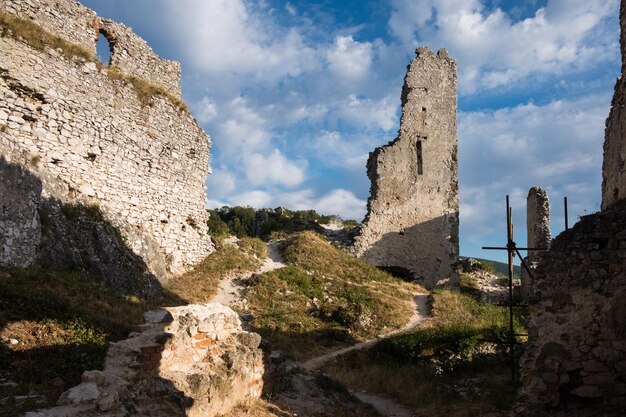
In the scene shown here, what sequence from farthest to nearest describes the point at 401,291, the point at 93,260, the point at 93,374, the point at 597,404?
1. the point at 401,291
2. the point at 93,260
3. the point at 597,404
4. the point at 93,374

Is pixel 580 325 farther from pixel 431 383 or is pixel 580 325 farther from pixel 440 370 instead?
pixel 440 370

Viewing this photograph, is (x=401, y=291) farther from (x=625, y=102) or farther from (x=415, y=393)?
(x=625, y=102)

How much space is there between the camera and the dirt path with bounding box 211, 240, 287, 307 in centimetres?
1513

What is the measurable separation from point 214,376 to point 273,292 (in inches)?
376

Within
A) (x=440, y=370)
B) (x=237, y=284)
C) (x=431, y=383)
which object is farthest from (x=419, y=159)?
(x=431, y=383)

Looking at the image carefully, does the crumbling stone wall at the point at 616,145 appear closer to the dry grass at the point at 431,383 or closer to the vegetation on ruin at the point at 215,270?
the dry grass at the point at 431,383

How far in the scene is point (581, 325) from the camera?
6824 millimetres

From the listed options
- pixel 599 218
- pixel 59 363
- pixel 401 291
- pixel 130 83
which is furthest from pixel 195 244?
pixel 599 218

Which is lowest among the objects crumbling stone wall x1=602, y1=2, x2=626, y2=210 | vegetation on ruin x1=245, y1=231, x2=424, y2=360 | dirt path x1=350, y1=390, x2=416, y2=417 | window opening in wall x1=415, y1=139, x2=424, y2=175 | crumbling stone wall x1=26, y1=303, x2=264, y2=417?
dirt path x1=350, y1=390, x2=416, y2=417

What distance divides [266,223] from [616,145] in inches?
781

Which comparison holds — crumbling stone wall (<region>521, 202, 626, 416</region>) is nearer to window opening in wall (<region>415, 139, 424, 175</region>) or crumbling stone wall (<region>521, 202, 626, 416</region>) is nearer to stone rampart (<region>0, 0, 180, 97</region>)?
stone rampart (<region>0, 0, 180, 97</region>)

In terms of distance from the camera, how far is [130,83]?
612 inches

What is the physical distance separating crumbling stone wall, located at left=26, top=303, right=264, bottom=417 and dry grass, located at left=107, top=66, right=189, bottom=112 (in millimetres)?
10528

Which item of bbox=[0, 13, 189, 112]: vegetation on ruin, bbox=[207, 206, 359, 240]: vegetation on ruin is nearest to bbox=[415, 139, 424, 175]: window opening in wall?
bbox=[207, 206, 359, 240]: vegetation on ruin
